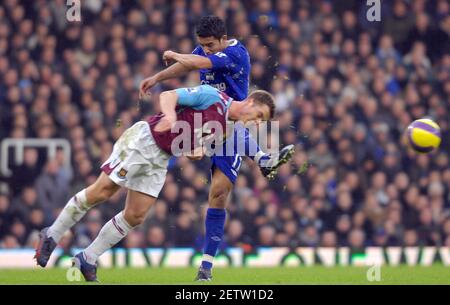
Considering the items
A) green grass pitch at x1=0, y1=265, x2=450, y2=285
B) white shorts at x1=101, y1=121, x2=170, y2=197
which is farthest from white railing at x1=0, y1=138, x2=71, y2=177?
white shorts at x1=101, y1=121, x2=170, y2=197

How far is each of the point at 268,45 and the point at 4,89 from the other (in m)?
3.99

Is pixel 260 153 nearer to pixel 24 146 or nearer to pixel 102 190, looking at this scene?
pixel 102 190

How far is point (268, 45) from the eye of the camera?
52.1 feet

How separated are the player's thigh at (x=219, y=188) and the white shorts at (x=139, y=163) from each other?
675 mm

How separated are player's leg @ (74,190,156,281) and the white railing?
5.29 metres

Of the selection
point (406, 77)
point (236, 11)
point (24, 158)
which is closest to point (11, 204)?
point (24, 158)

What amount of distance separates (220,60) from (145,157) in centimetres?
119

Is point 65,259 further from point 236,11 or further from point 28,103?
point 236,11

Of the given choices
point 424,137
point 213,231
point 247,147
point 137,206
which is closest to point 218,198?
point 213,231

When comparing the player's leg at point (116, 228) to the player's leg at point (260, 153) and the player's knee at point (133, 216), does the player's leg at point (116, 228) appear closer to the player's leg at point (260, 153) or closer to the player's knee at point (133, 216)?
the player's knee at point (133, 216)

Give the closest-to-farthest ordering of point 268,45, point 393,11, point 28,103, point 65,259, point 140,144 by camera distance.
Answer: point 140,144 < point 65,259 < point 28,103 < point 268,45 < point 393,11

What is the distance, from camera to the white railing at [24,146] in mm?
13977

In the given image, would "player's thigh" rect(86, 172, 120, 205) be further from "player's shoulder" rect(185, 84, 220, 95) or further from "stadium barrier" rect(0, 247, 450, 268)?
"stadium barrier" rect(0, 247, 450, 268)

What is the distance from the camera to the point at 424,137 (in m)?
10.3
